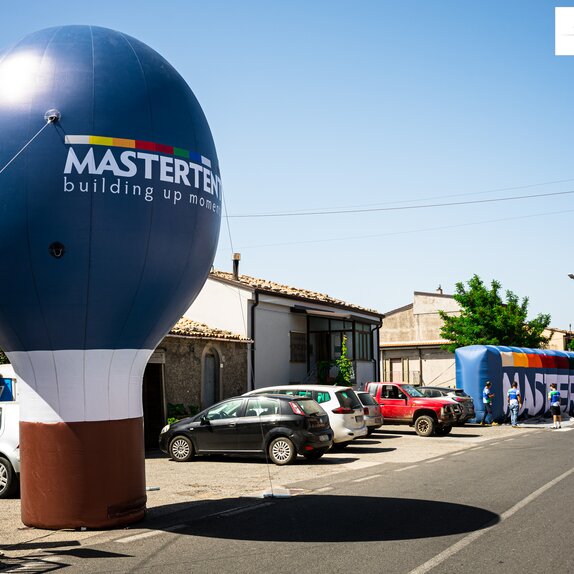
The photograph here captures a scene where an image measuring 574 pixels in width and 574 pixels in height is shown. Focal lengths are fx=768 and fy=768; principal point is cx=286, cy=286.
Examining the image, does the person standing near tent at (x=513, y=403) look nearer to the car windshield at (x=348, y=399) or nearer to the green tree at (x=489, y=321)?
the car windshield at (x=348, y=399)

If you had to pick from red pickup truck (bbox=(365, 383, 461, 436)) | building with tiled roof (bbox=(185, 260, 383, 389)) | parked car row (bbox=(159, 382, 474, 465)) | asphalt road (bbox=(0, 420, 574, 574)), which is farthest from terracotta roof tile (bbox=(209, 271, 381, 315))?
asphalt road (bbox=(0, 420, 574, 574))

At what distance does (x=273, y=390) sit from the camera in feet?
67.3

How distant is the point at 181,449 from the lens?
59.7 feet

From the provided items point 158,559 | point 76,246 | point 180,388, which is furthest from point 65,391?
point 180,388

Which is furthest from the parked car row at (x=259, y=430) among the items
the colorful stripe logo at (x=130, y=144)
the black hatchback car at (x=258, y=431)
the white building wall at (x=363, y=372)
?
the white building wall at (x=363, y=372)

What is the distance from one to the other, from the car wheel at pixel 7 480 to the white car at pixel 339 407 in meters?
7.59

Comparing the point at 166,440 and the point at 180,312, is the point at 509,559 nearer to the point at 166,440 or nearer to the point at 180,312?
the point at 180,312

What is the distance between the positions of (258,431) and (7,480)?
20.3 ft

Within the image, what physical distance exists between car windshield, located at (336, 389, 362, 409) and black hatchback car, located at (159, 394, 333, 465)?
230 cm

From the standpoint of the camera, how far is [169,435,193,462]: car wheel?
59.3 ft

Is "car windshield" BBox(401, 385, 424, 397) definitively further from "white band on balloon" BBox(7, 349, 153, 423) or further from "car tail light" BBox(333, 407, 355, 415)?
"white band on balloon" BBox(7, 349, 153, 423)

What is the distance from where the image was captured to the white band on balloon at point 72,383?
971cm

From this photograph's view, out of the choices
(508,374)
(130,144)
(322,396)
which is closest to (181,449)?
(322,396)

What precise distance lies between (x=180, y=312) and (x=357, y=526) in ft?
12.2
